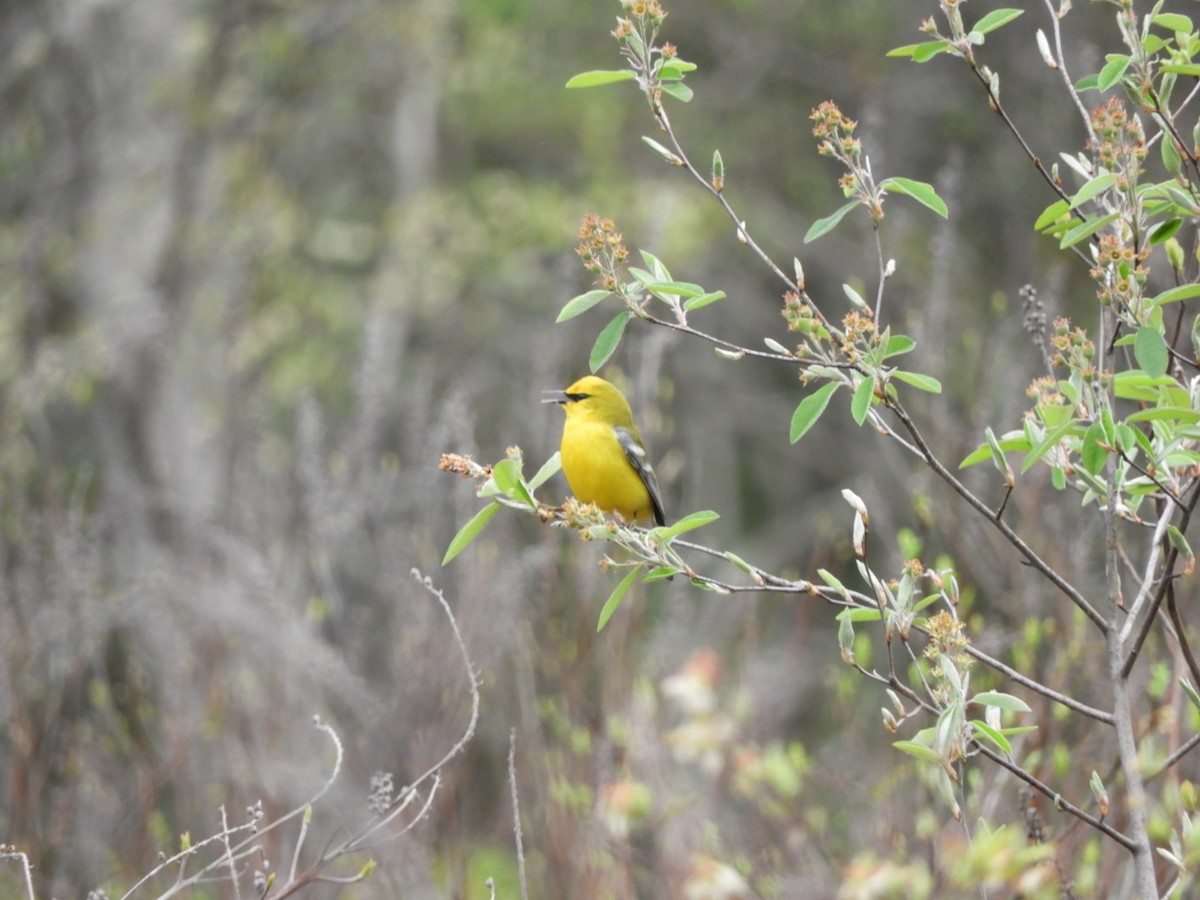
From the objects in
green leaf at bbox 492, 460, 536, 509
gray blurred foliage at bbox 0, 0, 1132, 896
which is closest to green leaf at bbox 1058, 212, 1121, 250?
green leaf at bbox 492, 460, 536, 509

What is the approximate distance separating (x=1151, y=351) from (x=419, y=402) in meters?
4.90

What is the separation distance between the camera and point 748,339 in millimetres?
15273

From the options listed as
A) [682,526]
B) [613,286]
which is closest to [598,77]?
[613,286]

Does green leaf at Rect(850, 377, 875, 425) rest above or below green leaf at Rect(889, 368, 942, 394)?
above

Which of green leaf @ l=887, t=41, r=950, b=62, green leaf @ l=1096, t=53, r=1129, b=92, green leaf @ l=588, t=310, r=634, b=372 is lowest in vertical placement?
green leaf @ l=588, t=310, r=634, b=372

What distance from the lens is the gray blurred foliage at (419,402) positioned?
5.38m

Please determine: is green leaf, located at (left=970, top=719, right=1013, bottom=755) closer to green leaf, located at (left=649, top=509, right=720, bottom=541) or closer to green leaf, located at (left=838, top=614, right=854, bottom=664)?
green leaf, located at (left=838, top=614, right=854, bottom=664)

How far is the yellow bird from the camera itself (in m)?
5.29

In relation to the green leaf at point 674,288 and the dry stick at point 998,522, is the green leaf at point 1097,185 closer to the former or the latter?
the dry stick at point 998,522

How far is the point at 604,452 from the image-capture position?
17.4 feet

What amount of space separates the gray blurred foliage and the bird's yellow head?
4.3 inches

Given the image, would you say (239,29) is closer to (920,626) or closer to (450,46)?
(450,46)

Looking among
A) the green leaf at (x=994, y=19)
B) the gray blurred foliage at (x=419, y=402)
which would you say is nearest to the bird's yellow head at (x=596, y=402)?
the gray blurred foliage at (x=419, y=402)

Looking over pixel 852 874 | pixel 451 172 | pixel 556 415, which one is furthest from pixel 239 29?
pixel 852 874
